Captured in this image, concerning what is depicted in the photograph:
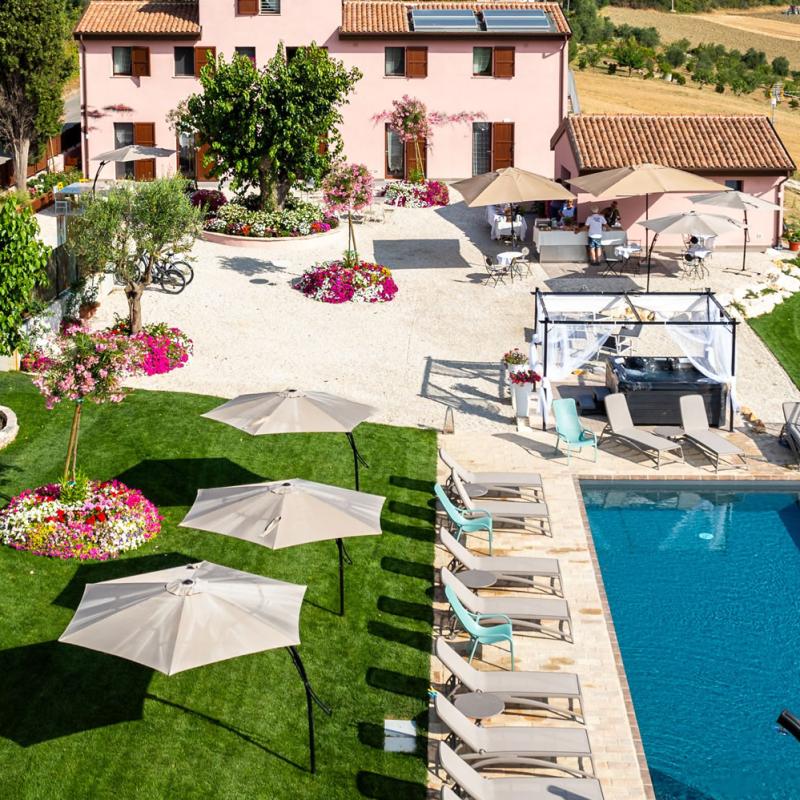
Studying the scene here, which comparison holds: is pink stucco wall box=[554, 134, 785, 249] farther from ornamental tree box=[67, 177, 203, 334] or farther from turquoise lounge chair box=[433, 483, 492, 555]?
turquoise lounge chair box=[433, 483, 492, 555]

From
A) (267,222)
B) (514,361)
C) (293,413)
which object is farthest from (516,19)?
(293,413)

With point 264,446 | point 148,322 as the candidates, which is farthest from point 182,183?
point 264,446

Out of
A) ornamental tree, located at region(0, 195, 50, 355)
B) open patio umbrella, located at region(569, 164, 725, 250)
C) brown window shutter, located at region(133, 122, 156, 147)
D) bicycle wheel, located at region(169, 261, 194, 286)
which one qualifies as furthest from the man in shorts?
brown window shutter, located at region(133, 122, 156, 147)

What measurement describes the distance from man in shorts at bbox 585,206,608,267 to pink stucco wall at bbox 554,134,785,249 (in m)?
1.23

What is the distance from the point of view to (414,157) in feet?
139

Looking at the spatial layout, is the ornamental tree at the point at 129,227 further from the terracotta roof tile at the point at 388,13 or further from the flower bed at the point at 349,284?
the terracotta roof tile at the point at 388,13

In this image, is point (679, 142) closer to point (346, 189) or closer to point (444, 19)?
point (346, 189)

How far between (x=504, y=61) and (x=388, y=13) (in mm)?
4448

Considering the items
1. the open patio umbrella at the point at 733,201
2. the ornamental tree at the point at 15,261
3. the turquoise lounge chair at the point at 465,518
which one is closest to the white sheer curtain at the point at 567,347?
the turquoise lounge chair at the point at 465,518

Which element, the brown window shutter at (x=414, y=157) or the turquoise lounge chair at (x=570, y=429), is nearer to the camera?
the turquoise lounge chair at (x=570, y=429)

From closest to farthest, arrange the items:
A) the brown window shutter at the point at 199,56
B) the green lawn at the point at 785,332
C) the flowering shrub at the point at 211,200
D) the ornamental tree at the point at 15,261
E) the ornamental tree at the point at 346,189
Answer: the ornamental tree at the point at 15,261 → the green lawn at the point at 785,332 → the ornamental tree at the point at 346,189 → the flowering shrub at the point at 211,200 → the brown window shutter at the point at 199,56

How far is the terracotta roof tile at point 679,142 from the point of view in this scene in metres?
33.9

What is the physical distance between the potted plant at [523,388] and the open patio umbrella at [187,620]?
10423mm

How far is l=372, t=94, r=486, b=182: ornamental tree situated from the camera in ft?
138
